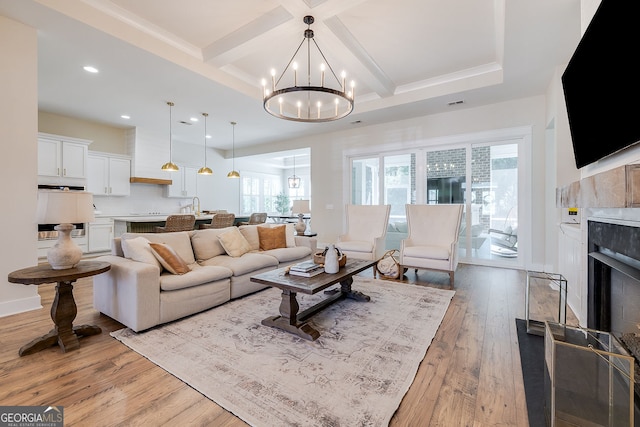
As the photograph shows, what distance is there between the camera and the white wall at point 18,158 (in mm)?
2740

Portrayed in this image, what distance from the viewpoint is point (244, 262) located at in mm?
3332

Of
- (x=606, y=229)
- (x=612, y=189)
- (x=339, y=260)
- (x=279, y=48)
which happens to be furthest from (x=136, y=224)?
(x=606, y=229)

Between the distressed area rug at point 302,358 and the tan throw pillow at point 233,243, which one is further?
the tan throw pillow at point 233,243

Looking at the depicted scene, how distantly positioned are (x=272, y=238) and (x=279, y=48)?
2603 millimetres

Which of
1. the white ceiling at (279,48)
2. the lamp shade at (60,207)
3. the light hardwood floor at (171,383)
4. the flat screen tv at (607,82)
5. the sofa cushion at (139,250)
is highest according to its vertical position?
the white ceiling at (279,48)

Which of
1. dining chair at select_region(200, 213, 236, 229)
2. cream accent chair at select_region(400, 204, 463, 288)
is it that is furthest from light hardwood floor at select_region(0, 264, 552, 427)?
dining chair at select_region(200, 213, 236, 229)

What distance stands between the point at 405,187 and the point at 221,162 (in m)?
6.05

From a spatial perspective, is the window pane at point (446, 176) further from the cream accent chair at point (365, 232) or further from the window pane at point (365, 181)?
the cream accent chair at point (365, 232)

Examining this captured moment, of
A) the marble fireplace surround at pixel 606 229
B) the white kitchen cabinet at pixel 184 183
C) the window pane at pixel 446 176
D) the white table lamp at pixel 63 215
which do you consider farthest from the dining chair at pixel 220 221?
the marble fireplace surround at pixel 606 229

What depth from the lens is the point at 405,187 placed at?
5898 mm

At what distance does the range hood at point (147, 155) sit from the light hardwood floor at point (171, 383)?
495 cm

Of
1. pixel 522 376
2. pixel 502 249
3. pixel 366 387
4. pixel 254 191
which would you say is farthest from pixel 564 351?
pixel 254 191

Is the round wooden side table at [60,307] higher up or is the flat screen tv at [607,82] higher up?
the flat screen tv at [607,82]

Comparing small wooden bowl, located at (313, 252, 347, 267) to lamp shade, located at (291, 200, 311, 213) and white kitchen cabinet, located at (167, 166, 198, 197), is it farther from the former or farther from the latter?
white kitchen cabinet, located at (167, 166, 198, 197)
